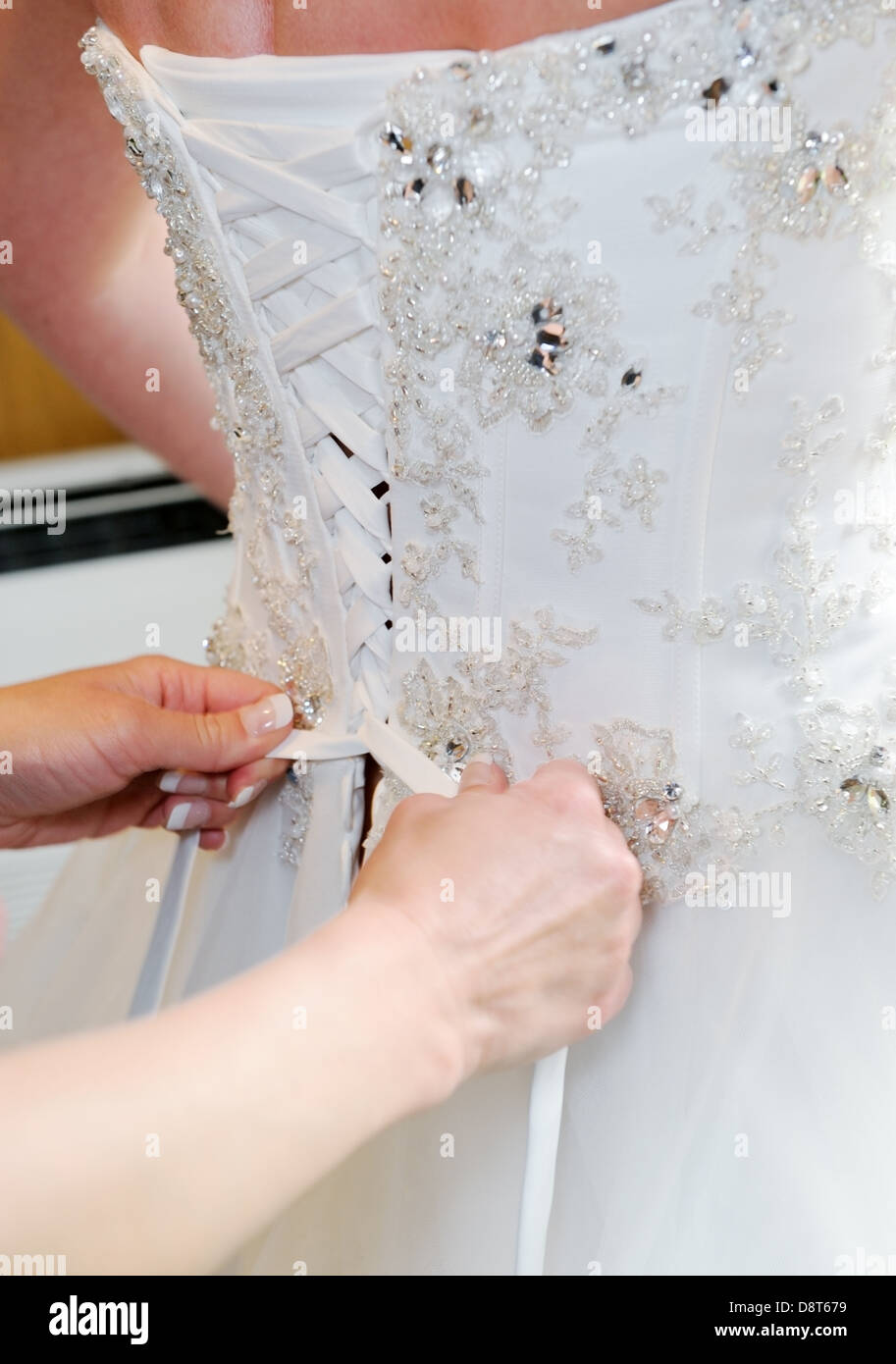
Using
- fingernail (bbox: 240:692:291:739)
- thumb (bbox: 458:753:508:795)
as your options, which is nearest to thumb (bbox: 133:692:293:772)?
fingernail (bbox: 240:692:291:739)

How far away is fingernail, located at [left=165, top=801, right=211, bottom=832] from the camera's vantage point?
833 millimetres

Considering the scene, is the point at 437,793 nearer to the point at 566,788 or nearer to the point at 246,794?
the point at 566,788

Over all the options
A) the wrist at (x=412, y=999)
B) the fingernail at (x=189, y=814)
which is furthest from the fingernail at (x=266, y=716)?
the wrist at (x=412, y=999)

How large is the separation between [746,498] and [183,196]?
35cm

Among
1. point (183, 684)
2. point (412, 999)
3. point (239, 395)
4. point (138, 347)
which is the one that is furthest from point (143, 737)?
point (138, 347)

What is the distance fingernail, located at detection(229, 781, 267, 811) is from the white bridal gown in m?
0.07

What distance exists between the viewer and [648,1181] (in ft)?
2.13

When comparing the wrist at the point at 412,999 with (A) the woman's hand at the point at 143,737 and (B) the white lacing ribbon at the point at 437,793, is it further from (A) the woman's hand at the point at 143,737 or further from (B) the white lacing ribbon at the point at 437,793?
(A) the woman's hand at the point at 143,737

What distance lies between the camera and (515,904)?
57 centimetres

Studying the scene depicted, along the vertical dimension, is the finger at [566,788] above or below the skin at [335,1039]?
above

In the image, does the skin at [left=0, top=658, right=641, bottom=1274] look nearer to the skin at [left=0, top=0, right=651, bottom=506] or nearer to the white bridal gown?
the white bridal gown

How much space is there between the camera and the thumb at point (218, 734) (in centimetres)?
75

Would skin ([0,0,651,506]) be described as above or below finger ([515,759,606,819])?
above
